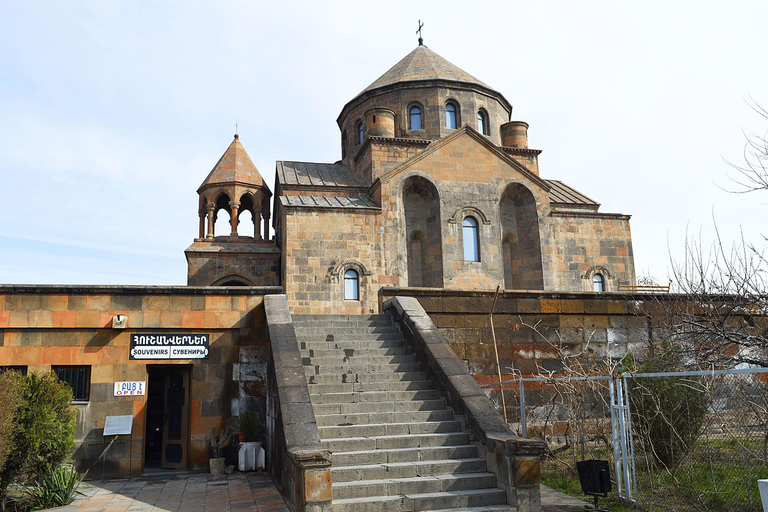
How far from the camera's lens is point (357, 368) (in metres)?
9.53

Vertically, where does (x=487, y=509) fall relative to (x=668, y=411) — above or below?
below

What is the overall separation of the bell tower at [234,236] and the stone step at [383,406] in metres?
14.7

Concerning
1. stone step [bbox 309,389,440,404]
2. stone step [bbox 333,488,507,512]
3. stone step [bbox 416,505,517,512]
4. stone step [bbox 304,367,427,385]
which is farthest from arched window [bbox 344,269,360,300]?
stone step [bbox 416,505,517,512]

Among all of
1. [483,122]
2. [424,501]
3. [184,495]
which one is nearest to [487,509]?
[424,501]

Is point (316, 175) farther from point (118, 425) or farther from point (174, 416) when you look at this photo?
point (118, 425)

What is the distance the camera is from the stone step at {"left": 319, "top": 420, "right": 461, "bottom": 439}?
795 centimetres

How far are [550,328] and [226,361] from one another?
6.20m

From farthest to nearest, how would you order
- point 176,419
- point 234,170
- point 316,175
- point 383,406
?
point 234,170 < point 316,175 < point 176,419 < point 383,406

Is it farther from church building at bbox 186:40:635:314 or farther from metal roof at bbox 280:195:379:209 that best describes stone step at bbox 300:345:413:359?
metal roof at bbox 280:195:379:209

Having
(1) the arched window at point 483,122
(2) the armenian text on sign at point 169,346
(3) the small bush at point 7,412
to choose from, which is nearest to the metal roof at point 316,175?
(1) the arched window at point 483,122

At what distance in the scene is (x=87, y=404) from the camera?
1023cm

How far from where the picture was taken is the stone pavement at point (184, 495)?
7508 mm

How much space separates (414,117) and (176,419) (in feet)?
58.7

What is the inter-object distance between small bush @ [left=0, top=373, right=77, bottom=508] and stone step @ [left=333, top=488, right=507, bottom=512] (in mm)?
4586
